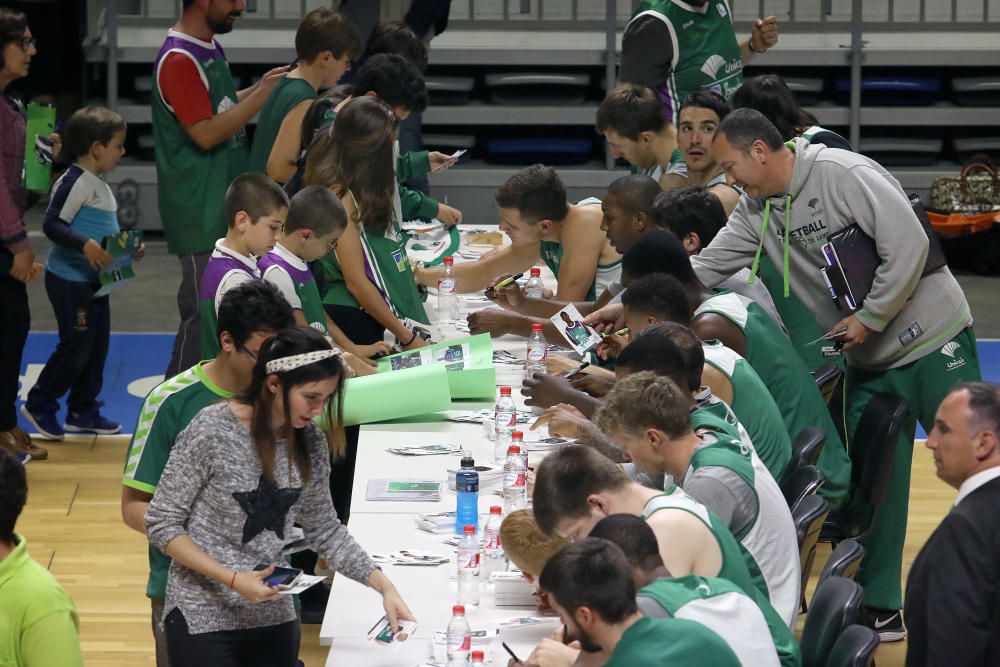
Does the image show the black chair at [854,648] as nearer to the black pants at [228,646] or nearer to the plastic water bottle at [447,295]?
the black pants at [228,646]

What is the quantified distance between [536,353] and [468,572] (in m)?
2.14

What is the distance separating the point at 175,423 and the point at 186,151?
3672mm

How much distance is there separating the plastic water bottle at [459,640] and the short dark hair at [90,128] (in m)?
4.63

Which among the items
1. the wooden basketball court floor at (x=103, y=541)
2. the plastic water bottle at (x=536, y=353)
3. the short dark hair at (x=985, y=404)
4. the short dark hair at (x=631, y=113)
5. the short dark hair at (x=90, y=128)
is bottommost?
the wooden basketball court floor at (x=103, y=541)

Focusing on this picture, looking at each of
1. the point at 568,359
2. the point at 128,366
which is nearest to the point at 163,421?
the point at 568,359

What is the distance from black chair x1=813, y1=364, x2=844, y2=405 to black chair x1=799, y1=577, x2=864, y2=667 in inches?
80.4

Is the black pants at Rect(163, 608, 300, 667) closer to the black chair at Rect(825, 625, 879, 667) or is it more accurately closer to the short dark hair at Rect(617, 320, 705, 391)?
the short dark hair at Rect(617, 320, 705, 391)

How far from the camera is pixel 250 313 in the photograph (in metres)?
3.57

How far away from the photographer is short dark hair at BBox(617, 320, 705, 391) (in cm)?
394

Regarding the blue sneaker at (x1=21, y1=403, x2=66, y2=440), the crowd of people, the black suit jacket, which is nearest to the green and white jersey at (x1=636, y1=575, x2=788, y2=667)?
the crowd of people

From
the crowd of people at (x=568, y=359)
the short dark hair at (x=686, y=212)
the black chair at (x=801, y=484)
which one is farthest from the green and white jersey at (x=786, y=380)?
the short dark hair at (x=686, y=212)

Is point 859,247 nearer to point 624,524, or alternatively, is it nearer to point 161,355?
point 624,524

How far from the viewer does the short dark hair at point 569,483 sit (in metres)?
3.24

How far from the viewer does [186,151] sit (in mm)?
7082
